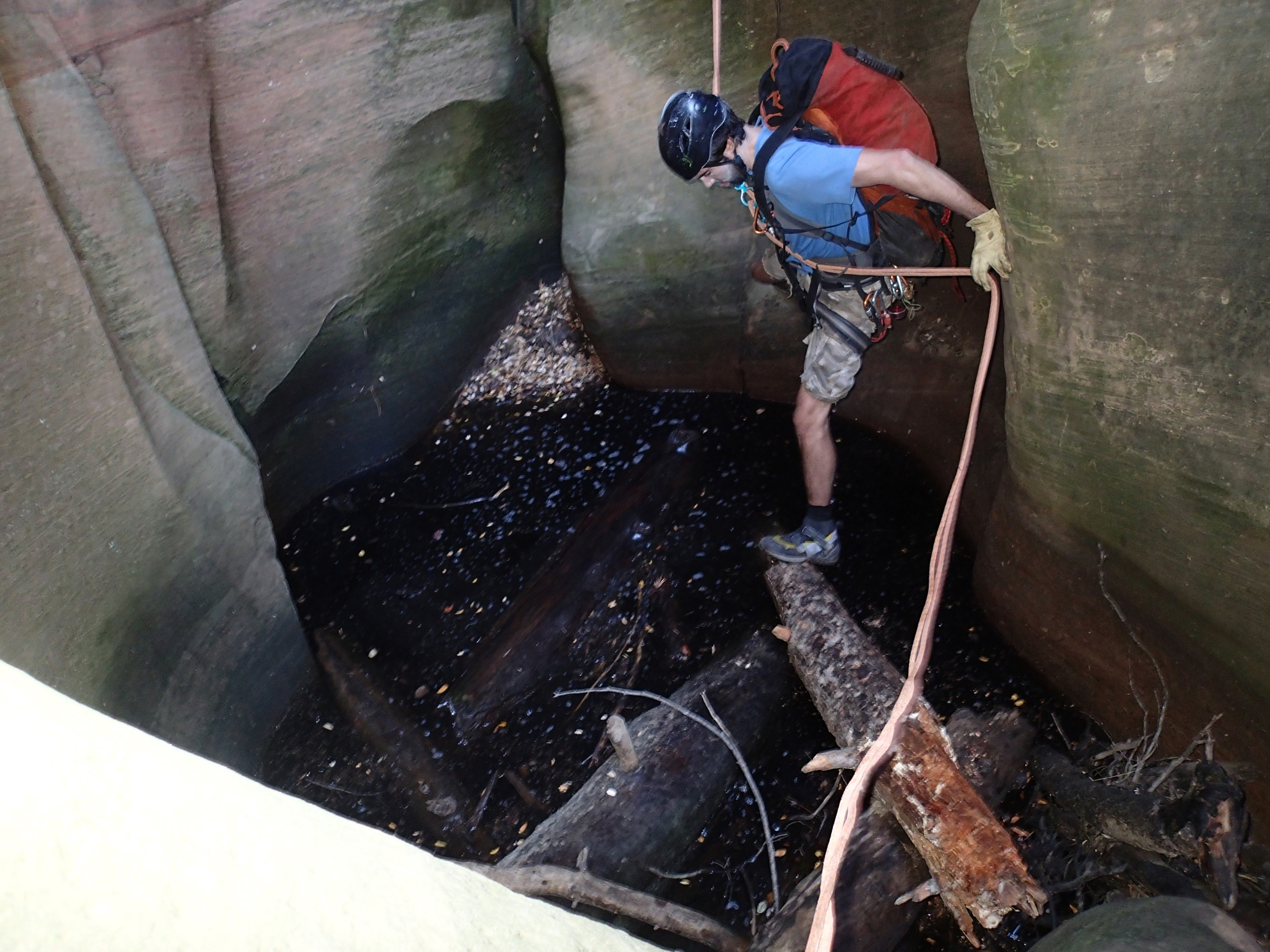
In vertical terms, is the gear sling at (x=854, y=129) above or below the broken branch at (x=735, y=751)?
above

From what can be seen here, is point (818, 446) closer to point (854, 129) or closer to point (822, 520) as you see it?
point (822, 520)

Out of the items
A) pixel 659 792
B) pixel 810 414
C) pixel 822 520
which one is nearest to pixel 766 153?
pixel 810 414

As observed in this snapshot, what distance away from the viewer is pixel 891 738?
7.39ft

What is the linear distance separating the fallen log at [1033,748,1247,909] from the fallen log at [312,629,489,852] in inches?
80.2

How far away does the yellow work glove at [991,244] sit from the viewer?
2670 mm

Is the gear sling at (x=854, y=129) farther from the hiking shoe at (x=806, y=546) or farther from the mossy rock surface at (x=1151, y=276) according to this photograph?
the hiking shoe at (x=806, y=546)

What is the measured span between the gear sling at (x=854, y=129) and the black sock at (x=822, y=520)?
1026 mm

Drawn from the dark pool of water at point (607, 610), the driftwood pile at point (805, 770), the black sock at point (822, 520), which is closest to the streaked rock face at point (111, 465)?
the dark pool of water at point (607, 610)

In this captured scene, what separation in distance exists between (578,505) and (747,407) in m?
1.18

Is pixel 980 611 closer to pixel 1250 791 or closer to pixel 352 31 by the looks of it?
pixel 1250 791

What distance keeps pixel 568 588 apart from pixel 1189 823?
8.21 feet

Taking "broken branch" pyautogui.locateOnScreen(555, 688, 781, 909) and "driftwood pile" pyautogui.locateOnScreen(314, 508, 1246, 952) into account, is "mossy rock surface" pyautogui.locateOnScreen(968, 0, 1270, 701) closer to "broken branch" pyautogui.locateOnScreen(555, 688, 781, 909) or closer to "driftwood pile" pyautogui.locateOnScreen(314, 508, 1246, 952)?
"driftwood pile" pyautogui.locateOnScreen(314, 508, 1246, 952)

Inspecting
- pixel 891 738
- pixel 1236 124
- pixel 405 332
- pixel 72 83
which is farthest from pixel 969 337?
pixel 72 83

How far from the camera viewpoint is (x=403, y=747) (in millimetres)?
3443
